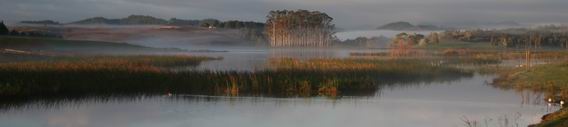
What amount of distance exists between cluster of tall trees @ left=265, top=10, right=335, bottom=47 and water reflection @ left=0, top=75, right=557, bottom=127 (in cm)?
8669

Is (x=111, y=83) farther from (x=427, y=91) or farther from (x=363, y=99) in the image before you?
(x=427, y=91)

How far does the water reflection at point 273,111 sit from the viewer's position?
18.4m

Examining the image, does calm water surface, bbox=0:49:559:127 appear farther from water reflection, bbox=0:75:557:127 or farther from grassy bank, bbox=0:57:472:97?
grassy bank, bbox=0:57:472:97

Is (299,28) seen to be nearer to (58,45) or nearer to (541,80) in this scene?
(58,45)

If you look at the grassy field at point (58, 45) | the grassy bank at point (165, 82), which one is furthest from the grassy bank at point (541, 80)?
the grassy field at point (58, 45)

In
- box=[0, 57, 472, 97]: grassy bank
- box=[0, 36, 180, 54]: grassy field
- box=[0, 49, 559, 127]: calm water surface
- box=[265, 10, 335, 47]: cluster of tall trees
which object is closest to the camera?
box=[0, 49, 559, 127]: calm water surface

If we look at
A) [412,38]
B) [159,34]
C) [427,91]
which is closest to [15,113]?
[427,91]

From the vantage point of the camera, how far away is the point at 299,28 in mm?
115750

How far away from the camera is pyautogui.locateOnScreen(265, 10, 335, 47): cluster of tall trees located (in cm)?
11275

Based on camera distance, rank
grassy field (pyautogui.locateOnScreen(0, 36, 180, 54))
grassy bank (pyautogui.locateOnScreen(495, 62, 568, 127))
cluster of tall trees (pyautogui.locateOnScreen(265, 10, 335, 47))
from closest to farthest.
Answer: grassy bank (pyautogui.locateOnScreen(495, 62, 568, 127)) < grassy field (pyautogui.locateOnScreen(0, 36, 180, 54)) < cluster of tall trees (pyautogui.locateOnScreen(265, 10, 335, 47))

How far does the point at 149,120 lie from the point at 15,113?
9.96 feet

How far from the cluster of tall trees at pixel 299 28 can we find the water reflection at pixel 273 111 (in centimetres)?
8669

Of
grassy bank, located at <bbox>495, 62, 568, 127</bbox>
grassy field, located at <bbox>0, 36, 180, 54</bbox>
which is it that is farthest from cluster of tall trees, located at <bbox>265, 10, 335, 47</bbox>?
grassy bank, located at <bbox>495, 62, 568, 127</bbox>

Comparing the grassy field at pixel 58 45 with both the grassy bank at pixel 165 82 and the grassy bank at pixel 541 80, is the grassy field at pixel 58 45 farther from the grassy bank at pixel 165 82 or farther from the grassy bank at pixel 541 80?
the grassy bank at pixel 541 80
